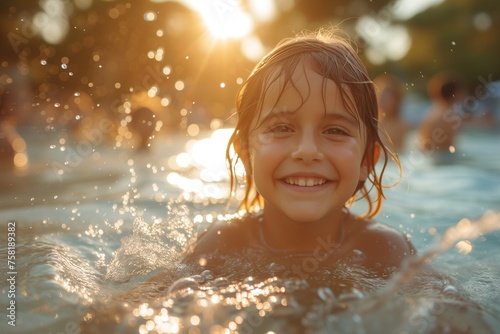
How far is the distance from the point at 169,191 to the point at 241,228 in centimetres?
299

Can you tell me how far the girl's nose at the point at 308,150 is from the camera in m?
2.52

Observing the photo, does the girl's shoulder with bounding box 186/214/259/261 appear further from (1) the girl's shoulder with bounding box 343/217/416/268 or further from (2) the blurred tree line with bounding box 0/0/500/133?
(2) the blurred tree line with bounding box 0/0/500/133

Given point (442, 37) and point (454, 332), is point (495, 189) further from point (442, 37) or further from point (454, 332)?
point (442, 37)

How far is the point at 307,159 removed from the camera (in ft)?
8.36

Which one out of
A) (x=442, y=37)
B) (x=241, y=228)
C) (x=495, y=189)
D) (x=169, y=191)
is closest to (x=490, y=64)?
(x=442, y=37)

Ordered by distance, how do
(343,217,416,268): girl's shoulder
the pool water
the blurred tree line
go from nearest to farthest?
the pool water < (343,217,416,268): girl's shoulder < the blurred tree line

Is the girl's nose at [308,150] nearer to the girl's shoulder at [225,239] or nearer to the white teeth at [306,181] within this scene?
the white teeth at [306,181]

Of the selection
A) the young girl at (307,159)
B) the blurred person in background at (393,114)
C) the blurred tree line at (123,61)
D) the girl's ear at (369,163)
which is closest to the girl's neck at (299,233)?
the young girl at (307,159)

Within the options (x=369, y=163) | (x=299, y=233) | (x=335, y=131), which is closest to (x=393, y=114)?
(x=369, y=163)

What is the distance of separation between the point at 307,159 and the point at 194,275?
794 millimetres

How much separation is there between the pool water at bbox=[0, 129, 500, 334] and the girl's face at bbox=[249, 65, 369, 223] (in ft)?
1.16

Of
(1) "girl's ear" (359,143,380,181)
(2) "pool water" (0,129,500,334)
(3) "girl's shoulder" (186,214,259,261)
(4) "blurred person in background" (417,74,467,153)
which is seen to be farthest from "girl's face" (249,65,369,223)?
(4) "blurred person in background" (417,74,467,153)

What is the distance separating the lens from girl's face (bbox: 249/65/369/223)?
8.45 ft

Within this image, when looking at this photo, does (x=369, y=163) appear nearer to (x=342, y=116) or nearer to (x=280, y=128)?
(x=342, y=116)
